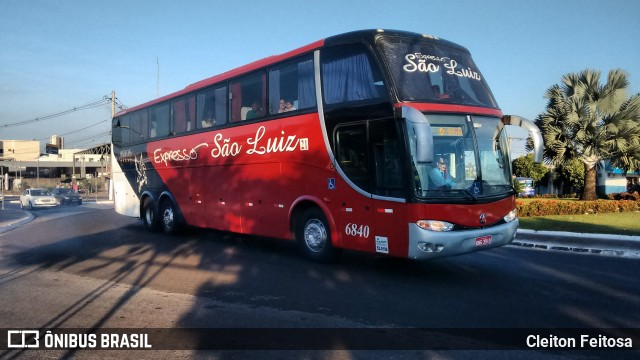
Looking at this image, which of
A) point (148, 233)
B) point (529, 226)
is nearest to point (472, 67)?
point (529, 226)

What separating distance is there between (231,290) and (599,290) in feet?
18.2

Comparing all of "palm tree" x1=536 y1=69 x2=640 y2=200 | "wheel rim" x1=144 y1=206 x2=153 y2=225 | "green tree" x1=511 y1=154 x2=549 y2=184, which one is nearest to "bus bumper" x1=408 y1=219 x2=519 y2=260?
"wheel rim" x1=144 y1=206 x2=153 y2=225

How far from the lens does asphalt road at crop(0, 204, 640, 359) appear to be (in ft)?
17.1

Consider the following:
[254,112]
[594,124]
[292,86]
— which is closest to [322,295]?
[292,86]

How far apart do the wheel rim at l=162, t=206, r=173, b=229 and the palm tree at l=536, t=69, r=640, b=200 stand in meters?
17.7

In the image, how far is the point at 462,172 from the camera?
7.56 metres

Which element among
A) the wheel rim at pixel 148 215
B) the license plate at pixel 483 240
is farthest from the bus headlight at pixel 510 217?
the wheel rim at pixel 148 215

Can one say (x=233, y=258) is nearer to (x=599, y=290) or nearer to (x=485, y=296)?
(x=485, y=296)

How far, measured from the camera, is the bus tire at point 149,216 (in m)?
15.0

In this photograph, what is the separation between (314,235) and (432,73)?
12.2 feet

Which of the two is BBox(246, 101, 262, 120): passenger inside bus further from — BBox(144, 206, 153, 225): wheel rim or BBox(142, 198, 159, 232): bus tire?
BBox(144, 206, 153, 225): wheel rim

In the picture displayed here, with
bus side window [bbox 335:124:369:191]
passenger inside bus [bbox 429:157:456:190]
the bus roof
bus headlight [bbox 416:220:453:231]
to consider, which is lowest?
bus headlight [bbox 416:220:453:231]

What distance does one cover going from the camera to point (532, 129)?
816cm

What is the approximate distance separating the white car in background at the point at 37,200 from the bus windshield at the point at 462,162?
34.5 meters
